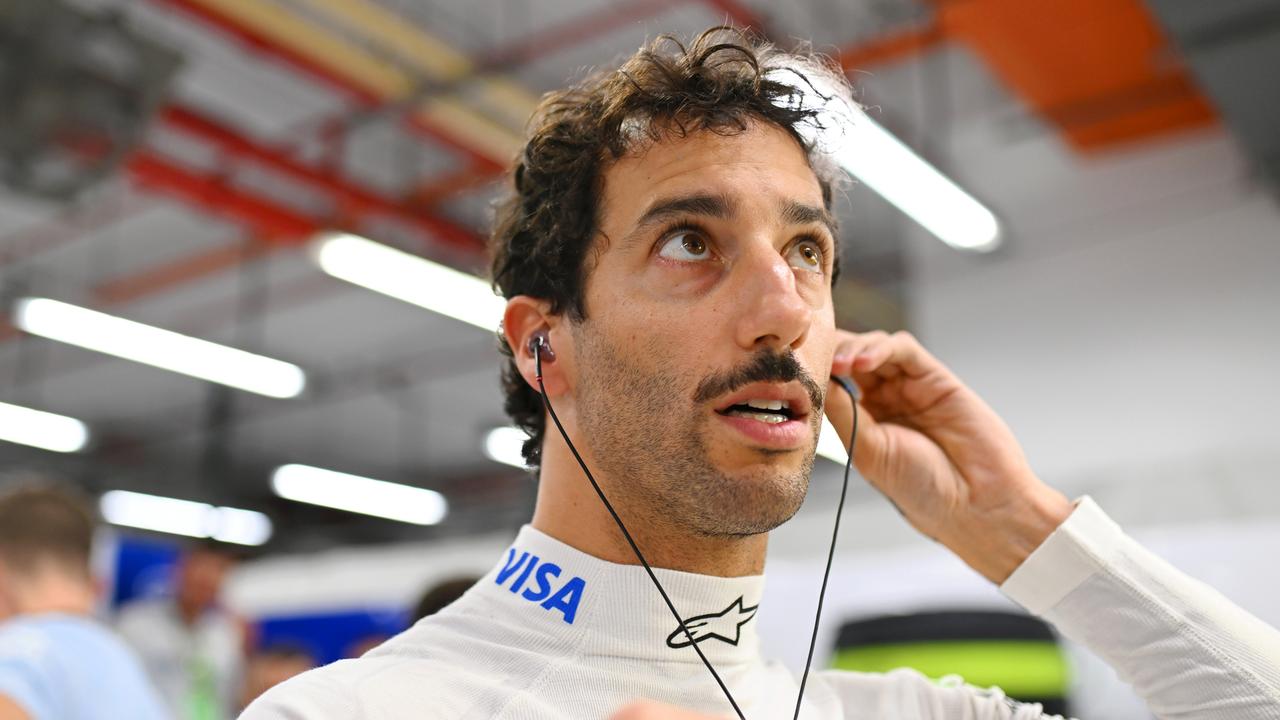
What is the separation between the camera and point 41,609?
2.73m

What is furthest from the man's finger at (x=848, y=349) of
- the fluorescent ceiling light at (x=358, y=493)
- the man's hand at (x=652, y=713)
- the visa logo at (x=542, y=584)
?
the fluorescent ceiling light at (x=358, y=493)

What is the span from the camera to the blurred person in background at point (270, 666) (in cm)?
507

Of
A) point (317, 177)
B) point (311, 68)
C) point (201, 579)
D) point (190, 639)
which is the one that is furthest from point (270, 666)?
point (311, 68)

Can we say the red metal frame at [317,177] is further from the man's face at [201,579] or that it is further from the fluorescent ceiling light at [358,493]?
the fluorescent ceiling light at [358,493]

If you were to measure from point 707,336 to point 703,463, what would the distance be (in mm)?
132

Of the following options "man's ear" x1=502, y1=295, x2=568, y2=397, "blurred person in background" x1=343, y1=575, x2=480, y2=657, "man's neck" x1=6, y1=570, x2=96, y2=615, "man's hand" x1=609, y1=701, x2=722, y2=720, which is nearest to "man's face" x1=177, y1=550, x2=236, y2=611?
"man's neck" x1=6, y1=570, x2=96, y2=615

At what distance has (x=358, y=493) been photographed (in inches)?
415

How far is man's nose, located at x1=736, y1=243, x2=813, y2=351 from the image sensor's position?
1.14 meters

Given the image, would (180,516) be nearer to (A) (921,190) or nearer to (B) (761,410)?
(A) (921,190)

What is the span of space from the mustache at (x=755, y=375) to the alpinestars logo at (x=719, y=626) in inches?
9.6

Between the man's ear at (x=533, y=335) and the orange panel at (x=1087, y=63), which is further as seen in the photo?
the orange panel at (x=1087, y=63)

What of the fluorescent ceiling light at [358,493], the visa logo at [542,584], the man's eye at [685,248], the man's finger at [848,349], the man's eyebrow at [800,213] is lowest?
the visa logo at [542,584]

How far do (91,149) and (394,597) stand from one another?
11.7 ft

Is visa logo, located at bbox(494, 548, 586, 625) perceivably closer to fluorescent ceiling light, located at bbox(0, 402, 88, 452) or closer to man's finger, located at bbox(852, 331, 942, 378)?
man's finger, located at bbox(852, 331, 942, 378)
